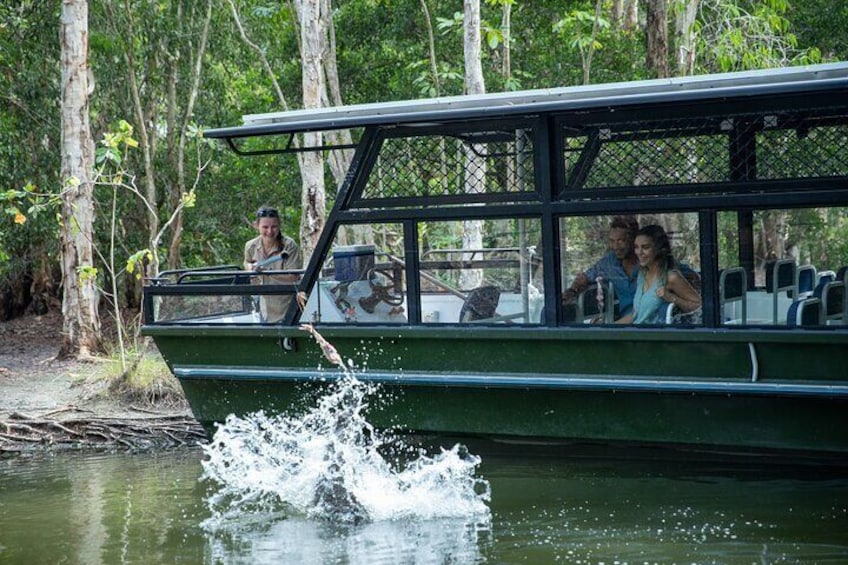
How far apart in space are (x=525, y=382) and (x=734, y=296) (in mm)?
1337

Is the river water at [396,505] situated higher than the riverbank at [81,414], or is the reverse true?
the riverbank at [81,414]

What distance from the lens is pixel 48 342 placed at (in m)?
16.2

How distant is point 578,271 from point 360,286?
1.47 meters

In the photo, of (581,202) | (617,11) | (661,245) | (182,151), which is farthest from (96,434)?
(617,11)

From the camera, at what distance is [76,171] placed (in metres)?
12.6

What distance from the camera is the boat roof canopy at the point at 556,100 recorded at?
6.62m

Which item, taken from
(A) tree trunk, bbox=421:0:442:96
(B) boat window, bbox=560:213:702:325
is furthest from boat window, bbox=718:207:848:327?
(A) tree trunk, bbox=421:0:442:96

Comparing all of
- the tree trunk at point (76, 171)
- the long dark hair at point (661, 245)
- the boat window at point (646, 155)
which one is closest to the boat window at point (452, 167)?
the boat window at point (646, 155)

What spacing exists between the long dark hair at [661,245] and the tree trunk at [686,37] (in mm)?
6811

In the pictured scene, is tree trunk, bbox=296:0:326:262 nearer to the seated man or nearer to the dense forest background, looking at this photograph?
the dense forest background

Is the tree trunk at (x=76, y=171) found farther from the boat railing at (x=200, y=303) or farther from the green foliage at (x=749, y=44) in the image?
the green foliage at (x=749, y=44)

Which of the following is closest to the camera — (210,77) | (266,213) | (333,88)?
(266,213)

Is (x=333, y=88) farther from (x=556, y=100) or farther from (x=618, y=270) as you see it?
(x=618, y=270)

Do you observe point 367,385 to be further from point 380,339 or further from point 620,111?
point 620,111
